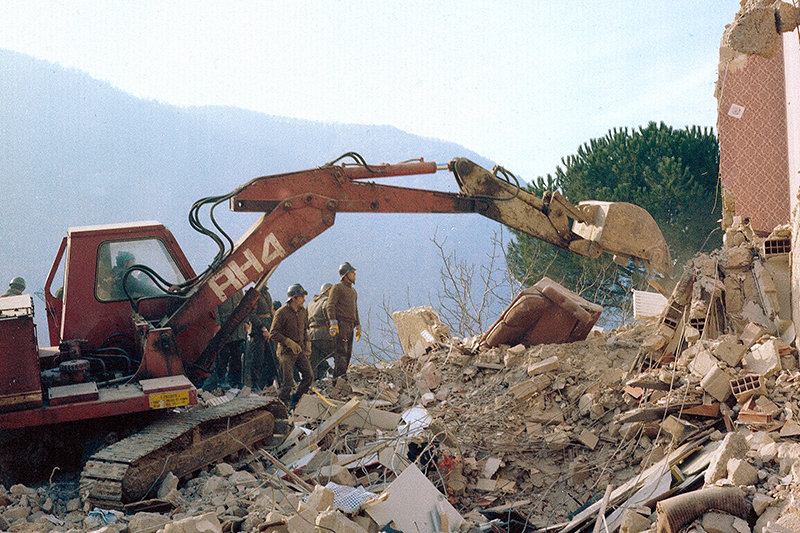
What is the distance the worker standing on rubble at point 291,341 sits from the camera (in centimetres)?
859

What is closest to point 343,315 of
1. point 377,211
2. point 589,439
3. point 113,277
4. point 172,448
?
point 377,211

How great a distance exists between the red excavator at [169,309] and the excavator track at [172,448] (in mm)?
13

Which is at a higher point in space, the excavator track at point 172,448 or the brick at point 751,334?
the brick at point 751,334

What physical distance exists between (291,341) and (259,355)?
5.54 feet

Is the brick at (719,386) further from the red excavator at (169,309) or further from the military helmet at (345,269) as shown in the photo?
the military helmet at (345,269)

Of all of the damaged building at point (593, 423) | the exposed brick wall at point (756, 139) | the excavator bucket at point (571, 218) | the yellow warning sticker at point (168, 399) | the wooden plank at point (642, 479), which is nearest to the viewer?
the damaged building at point (593, 423)

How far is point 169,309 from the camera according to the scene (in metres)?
7.02

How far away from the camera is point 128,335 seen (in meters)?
6.80

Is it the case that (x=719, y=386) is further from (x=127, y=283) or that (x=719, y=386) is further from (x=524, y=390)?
(x=127, y=283)

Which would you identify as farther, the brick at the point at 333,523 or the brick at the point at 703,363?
the brick at the point at 703,363

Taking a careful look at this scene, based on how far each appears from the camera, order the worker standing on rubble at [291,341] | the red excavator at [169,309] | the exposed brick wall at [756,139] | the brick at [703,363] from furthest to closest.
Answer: the worker standing on rubble at [291,341] → the exposed brick wall at [756,139] → the brick at [703,363] → the red excavator at [169,309]

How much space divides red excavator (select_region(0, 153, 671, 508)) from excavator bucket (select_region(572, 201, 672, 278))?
0.01 meters

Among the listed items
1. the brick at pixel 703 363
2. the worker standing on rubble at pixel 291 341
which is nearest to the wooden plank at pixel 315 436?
the worker standing on rubble at pixel 291 341

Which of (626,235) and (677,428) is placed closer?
(677,428)
